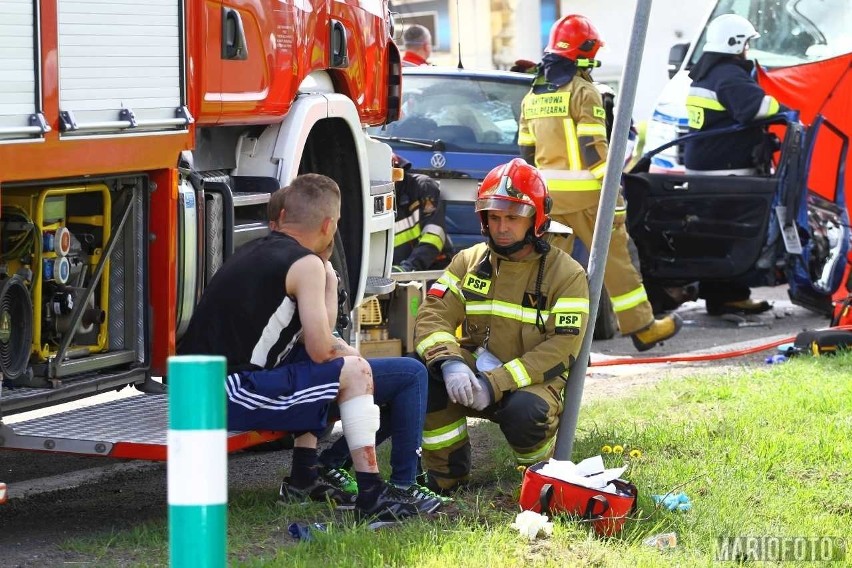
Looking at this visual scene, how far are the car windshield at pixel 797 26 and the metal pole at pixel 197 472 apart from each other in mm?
9952

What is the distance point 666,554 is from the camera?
4703mm

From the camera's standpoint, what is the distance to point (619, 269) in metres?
8.88

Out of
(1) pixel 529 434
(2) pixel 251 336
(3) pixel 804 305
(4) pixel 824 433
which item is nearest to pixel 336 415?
(2) pixel 251 336

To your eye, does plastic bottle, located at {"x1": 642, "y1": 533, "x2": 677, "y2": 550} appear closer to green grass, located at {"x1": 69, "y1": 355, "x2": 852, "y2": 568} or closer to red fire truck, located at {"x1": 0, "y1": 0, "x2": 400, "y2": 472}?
green grass, located at {"x1": 69, "y1": 355, "x2": 852, "y2": 568}

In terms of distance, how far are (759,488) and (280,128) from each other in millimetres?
2332

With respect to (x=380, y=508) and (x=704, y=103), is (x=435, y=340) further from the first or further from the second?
(x=704, y=103)

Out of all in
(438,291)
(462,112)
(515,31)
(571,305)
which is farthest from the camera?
(515,31)

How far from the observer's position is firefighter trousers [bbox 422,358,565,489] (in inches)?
219

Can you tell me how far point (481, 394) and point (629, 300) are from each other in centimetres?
361

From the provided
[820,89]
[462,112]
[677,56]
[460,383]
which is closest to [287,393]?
[460,383]

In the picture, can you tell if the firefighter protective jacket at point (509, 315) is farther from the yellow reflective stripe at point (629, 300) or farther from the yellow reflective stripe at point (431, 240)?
the yellow reflective stripe at point (431, 240)

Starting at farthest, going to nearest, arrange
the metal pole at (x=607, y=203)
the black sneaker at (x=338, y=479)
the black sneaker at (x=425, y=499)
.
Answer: the black sneaker at (x=338, y=479)
the metal pole at (x=607, y=203)
the black sneaker at (x=425, y=499)

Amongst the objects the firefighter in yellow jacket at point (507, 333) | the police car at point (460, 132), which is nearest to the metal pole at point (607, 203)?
the firefighter in yellow jacket at point (507, 333)

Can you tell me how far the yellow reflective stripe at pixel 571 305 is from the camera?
5.61 meters
